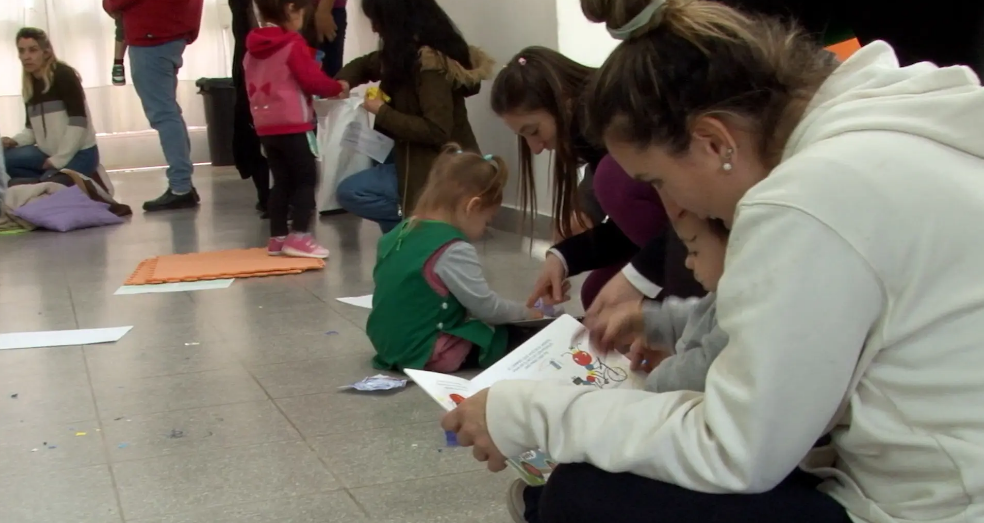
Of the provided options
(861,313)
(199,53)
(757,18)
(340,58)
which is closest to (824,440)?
(861,313)

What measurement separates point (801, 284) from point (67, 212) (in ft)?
13.0

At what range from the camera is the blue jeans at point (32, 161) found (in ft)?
15.0

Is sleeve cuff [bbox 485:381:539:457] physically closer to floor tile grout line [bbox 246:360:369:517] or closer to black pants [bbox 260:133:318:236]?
floor tile grout line [bbox 246:360:369:517]

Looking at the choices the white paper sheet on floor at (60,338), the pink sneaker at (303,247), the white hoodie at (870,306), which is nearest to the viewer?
the white hoodie at (870,306)

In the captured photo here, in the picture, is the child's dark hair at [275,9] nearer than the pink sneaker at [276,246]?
Yes

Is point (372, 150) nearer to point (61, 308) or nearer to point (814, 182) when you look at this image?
point (61, 308)

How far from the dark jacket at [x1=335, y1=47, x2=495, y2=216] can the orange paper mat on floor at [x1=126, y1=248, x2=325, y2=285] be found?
0.40 metres

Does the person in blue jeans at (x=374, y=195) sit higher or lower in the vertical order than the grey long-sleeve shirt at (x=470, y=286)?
lower

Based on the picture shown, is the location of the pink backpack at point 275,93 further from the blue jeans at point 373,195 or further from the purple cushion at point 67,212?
the purple cushion at point 67,212

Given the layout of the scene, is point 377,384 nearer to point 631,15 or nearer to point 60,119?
point 631,15

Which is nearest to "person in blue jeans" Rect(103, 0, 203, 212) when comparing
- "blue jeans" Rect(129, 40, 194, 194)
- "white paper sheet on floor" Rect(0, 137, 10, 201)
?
"blue jeans" Rect(129, 40, 194, 194)

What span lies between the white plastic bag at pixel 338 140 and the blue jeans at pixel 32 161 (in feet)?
4.60

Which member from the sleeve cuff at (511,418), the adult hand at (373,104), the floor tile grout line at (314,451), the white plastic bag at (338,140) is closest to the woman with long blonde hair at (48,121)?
the white plastic bag at (338,140)

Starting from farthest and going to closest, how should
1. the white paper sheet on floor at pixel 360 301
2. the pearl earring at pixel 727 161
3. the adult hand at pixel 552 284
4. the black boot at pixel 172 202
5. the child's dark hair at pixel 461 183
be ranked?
1. the black boot at pixel 172 202
2. the white paper sheet on floor at pixel 360 301
3. the child's dark hair at pixel 461 183
4. the adult hand at pixel 552 284
5. the pearl earring at pixel 727 161
